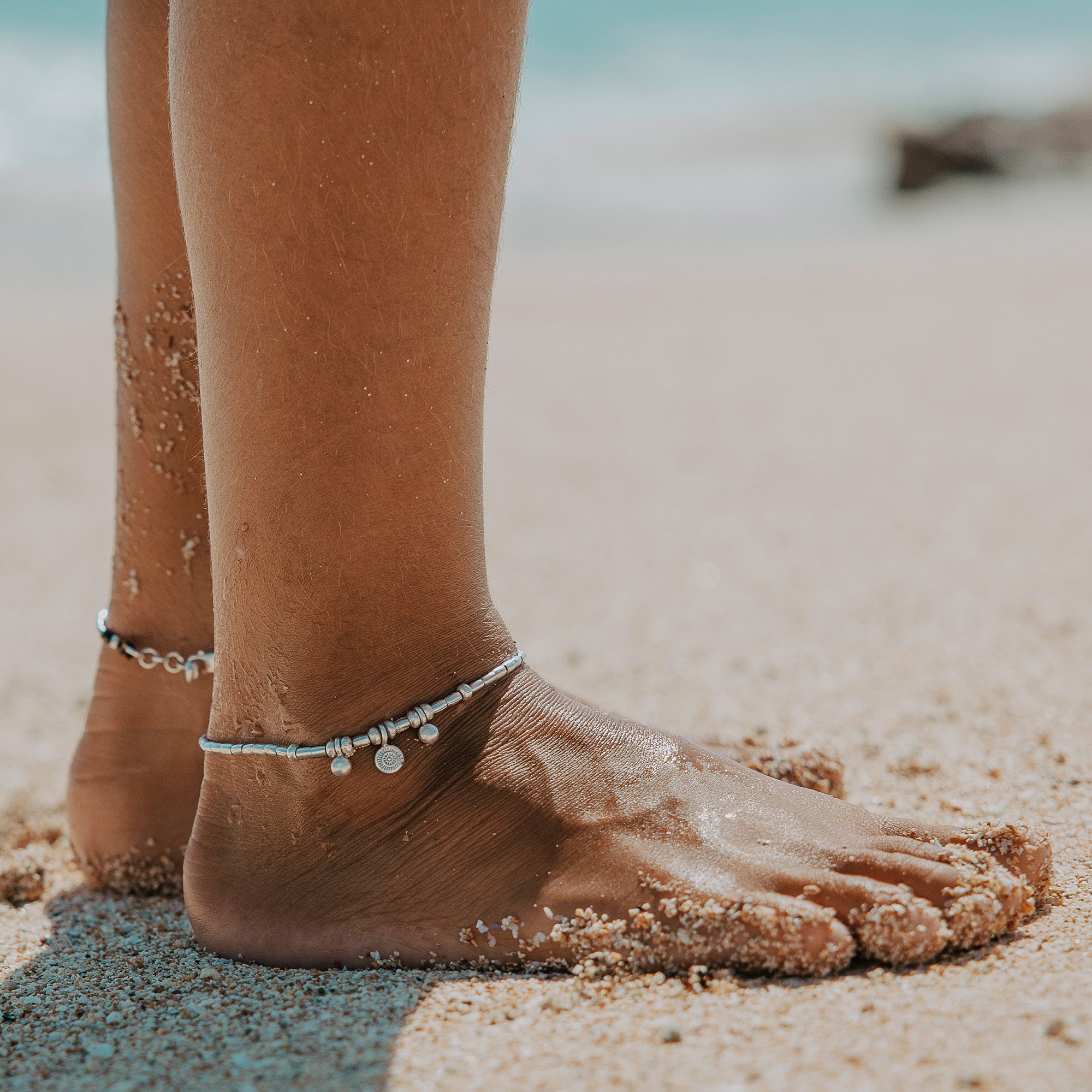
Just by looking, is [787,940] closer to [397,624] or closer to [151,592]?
[397,624]

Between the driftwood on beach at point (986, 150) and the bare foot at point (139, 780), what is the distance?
46.9ft

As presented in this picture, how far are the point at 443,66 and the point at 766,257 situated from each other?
295 inches

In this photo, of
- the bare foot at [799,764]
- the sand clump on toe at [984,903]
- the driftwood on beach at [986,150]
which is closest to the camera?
the sand clump on toe at [984,903]

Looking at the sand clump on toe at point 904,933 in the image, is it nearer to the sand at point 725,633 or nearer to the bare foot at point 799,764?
the sand at point 725,633

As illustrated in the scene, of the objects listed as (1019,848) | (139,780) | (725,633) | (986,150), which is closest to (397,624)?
(139,780)

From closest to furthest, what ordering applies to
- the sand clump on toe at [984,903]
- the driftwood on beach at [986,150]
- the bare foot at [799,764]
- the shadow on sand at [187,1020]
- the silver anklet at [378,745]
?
the shadow on sand at [187,1020] < the sand clump on toe at [984,903] < the silver anklet at [378,745] < the bare foot at [799,764] < the driftwood on beach at [986,150]

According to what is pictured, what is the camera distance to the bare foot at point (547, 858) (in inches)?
35.5

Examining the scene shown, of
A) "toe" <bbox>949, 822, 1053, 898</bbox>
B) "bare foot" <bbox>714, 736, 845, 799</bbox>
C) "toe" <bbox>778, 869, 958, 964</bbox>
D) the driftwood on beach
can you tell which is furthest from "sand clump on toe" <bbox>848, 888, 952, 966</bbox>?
the driftwood on beach

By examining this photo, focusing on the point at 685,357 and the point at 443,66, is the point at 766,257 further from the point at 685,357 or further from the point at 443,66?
the point at 443,66

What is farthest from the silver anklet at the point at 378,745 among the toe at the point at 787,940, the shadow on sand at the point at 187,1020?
the toe at the point at 787,940

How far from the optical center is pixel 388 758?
0.99m

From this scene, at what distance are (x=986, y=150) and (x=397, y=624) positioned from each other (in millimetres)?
15114

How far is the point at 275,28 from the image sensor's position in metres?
0.84

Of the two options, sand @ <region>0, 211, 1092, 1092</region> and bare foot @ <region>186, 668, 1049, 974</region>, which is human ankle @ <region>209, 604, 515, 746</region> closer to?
bare foot @ <region>186, 668, 1049, 974</region>
